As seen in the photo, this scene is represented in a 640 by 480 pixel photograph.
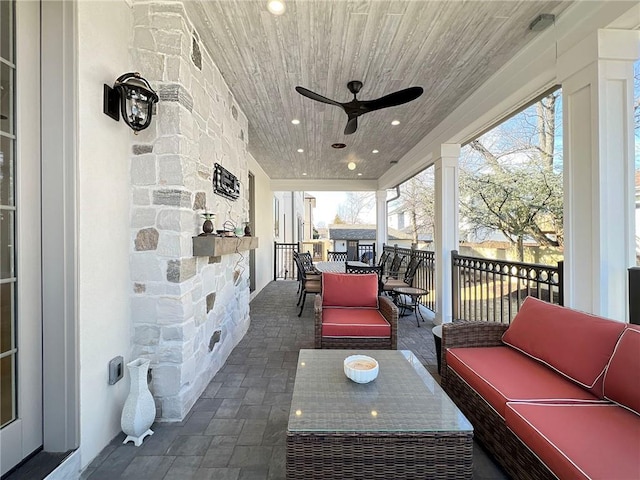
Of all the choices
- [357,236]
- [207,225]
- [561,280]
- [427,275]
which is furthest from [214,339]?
[357,236]

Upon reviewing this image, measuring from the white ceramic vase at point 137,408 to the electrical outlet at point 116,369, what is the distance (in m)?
0.07

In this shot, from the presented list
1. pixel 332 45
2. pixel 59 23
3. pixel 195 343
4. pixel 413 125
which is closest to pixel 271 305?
pixel 195 343

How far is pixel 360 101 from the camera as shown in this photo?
9.89ft

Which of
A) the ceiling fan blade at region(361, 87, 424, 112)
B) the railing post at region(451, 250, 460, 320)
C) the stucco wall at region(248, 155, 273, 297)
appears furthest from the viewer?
the stucco wall at region(248, 155, 273, 297)

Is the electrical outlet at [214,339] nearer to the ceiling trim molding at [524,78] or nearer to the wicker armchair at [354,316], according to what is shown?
the wicker armchair at [354,316]

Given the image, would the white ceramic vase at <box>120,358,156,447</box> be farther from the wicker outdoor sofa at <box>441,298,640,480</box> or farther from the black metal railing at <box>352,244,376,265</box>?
the black metal railing at <box>352,244,376,265</box>

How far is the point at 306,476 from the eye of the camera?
51.8 inches

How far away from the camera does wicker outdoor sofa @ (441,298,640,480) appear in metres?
1.16

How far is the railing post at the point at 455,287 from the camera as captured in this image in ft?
13.8

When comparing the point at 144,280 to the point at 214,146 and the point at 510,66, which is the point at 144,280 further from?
the point at 510,66

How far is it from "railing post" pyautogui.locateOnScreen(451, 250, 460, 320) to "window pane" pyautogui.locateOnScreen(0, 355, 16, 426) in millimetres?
4413

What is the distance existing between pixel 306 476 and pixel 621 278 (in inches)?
89.7

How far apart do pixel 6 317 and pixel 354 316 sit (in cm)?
253

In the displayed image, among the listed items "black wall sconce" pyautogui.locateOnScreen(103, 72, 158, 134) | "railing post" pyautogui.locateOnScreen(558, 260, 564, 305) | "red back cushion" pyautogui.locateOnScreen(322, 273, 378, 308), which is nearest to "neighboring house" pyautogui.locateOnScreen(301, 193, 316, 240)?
"red back cushion" pyautogui.locateOnScreen(322, 273, 378, 308)
